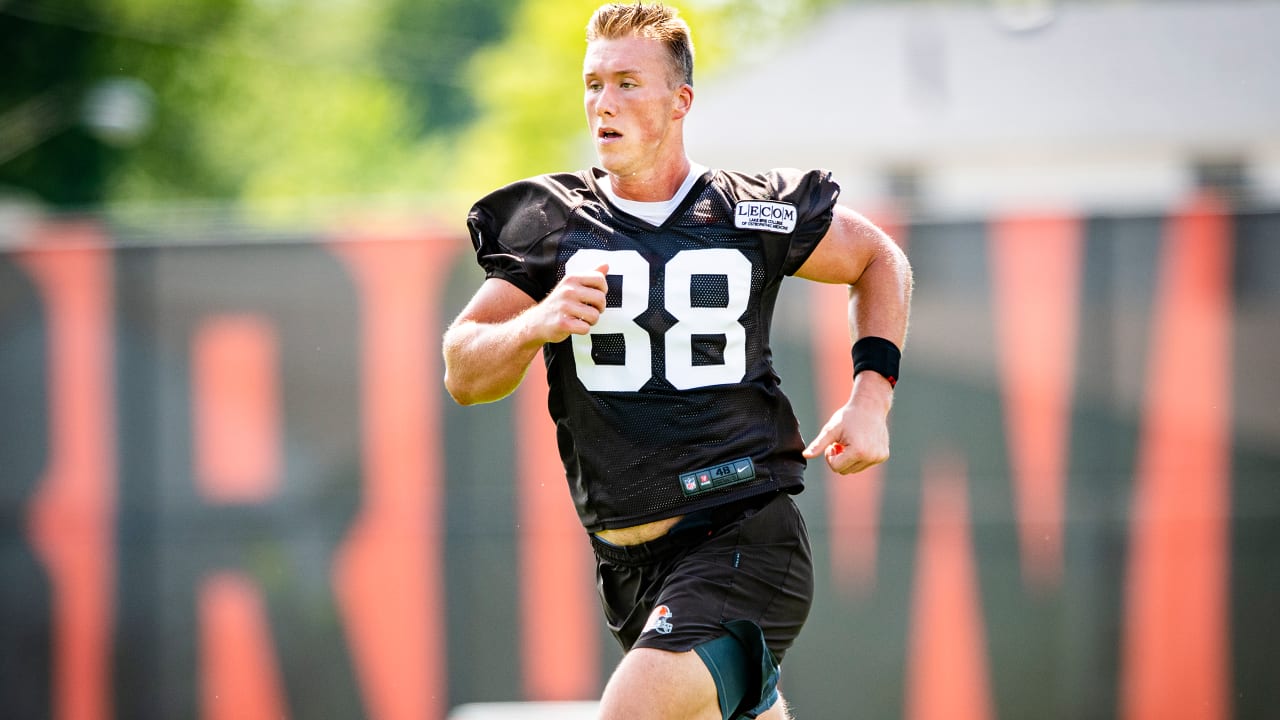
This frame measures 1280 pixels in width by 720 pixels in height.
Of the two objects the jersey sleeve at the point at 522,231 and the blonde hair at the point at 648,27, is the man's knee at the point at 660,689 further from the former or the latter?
the blonde hair at the point at 648,27

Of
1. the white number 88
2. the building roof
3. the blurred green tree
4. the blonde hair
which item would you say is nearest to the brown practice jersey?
the white number 88

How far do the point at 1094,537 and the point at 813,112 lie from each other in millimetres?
8749

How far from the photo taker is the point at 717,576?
11.8 ft

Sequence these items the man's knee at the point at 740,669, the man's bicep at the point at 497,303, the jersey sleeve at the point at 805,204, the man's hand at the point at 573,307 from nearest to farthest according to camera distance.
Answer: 1. the man's hand at the point at 573,307
2. the man's knee at the point at 740,669
3. the man's bicep at the point at 497,303
4. the jersey sleeve at the point at 805,204

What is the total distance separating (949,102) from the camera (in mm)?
14469

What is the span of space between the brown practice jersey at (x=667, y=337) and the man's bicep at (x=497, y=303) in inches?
1.2

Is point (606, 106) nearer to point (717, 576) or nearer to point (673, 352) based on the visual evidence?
point (673, 352)

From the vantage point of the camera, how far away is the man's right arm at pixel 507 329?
10.6 ft

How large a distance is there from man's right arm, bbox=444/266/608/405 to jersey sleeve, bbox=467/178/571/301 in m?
0.06

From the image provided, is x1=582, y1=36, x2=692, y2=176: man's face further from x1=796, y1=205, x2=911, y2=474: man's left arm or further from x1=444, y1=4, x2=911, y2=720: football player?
x1=796, y1=205, x2=911, y2=474: man's left arm

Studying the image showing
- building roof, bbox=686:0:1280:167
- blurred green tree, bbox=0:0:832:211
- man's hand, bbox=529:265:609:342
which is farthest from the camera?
blurred green tree, bbox=0:0:832:211

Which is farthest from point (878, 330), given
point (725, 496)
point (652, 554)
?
point (652, 554)

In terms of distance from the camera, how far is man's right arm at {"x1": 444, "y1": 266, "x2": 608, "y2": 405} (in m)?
3.22

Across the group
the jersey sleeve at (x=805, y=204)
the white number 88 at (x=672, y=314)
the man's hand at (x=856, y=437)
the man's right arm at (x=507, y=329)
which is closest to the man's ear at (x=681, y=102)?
the jersey sleeve at (x=805, y=204)
